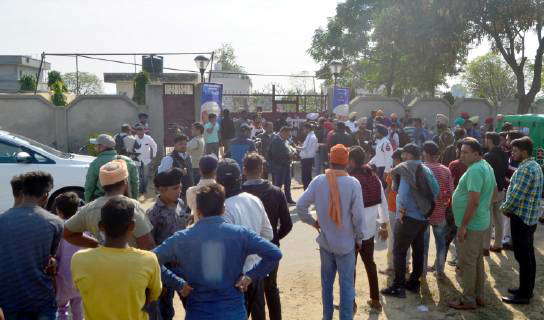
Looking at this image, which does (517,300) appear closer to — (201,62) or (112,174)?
(112,174)

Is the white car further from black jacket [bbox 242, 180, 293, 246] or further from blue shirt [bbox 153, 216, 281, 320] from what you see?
blue shirt [bbox 153, 216, 281, 320]

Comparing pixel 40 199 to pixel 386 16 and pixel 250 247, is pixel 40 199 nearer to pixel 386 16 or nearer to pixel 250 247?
pixel 250 247

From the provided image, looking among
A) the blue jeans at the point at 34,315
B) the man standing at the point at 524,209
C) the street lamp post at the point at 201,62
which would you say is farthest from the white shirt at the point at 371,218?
the street lamp post at the point at 201,62

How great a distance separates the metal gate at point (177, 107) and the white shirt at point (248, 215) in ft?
39.6

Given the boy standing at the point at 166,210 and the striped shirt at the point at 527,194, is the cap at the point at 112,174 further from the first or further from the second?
the striped shirt at the point at 527,194

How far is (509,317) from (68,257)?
4504 mm

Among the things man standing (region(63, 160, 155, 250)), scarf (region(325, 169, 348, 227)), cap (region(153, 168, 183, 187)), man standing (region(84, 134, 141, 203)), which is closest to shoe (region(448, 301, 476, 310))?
scarf (region(325, 169, 348, 227))

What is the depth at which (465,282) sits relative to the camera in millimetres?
5395

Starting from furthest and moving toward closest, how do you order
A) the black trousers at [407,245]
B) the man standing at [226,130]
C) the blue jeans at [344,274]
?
the man standing at [226,130] → the black trousers at [407,245] → the blue jeans at [344,274]

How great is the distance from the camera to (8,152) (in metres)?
8.18

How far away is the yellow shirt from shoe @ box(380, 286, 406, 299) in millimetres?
3720

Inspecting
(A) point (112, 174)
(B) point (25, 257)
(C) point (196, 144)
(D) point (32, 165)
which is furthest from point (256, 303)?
(C) point (196, 144)

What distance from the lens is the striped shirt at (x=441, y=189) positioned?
5812 mm

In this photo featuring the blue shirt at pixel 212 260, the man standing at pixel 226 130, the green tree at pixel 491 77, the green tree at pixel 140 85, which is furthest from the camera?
the green tree at pixel 491 77
